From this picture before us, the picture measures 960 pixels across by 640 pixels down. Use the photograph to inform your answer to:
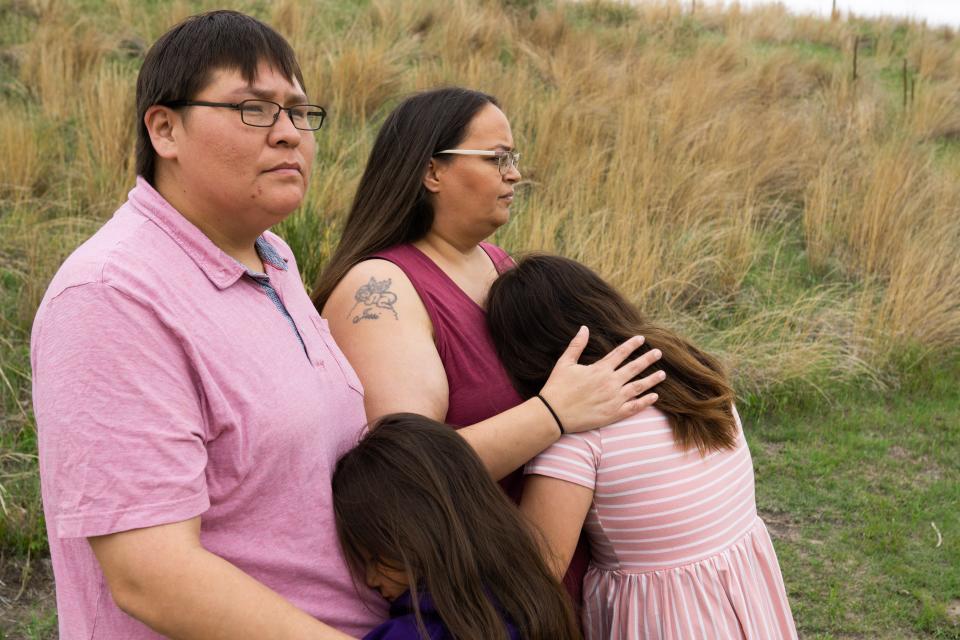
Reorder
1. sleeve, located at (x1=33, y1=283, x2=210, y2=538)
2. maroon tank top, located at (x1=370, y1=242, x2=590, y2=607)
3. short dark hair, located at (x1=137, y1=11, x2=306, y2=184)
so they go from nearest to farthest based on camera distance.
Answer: sleeve, located at (x1=33, y1=283, x2=210, y2=538)
short dark hair, located at (x1=137, y1=11, x2=306, y2=184)
maroon tank top, located at (x1=370, y1=242, x2=590, y2=607)

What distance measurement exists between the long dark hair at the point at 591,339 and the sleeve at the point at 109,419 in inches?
42.3

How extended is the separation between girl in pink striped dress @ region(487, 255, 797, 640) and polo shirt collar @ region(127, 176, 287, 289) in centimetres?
85

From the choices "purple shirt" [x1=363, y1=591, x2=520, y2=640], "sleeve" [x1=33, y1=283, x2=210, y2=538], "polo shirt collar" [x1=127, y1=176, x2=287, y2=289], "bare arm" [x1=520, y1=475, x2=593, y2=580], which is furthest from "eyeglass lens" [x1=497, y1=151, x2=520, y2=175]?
"sleeve" [x1=33, y1=283, x2=210, y2=538]

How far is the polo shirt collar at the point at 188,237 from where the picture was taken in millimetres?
1569

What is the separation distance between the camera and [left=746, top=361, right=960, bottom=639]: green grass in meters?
3.69

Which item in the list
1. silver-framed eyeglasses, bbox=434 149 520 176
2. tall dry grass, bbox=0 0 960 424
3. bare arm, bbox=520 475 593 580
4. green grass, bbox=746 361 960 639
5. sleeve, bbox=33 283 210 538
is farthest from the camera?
tall dry grass, bbox=0 0 960 424

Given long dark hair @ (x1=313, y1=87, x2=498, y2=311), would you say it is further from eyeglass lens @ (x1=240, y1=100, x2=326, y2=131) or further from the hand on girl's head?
eyeglass lens @ (x1=240, y1=100, x2=326, y2=131)

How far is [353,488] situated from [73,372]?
579mm

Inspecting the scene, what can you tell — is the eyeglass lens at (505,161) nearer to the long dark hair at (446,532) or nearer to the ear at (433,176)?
the ear at (433,176)

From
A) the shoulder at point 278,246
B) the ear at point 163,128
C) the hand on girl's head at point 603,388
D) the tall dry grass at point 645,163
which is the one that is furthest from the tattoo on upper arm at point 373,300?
the tall dry grass at point 645,163

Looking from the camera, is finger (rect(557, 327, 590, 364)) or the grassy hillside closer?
finger (rect(557, 327, 590, 364))

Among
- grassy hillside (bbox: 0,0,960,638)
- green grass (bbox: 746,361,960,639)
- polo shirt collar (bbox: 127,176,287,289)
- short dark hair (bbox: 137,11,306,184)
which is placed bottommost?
green grass (bbox: 746,361,960,639)

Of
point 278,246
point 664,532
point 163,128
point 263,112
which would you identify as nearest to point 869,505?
point 664,532

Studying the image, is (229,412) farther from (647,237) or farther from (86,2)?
(86,2)
